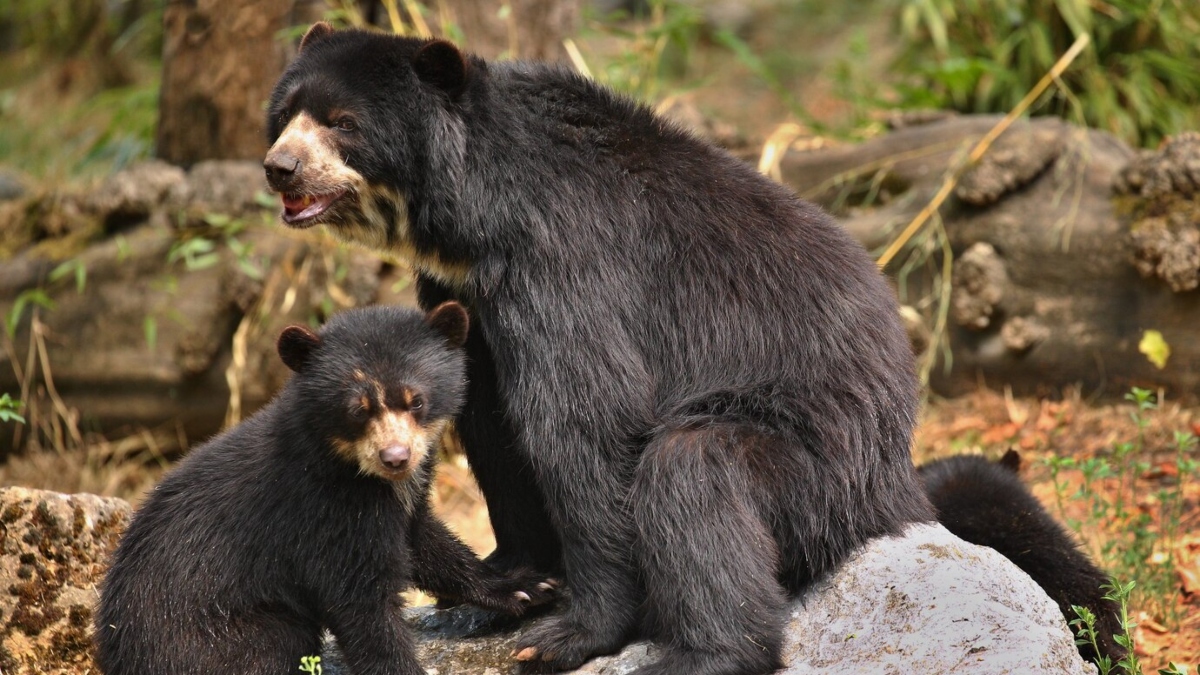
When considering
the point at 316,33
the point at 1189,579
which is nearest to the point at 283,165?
the point at 316,33

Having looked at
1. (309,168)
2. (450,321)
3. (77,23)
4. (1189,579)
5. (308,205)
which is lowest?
(1189,579)

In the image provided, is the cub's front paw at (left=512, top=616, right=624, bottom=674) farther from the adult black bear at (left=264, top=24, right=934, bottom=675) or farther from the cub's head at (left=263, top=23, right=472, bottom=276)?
the cub's head at (left=263, top=23, right=472, bottom=276)

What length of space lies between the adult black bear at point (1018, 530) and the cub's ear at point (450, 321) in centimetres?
262

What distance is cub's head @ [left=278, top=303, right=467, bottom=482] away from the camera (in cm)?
482

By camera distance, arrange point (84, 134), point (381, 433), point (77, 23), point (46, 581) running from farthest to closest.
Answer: point (77, 23) < point (84, 134) < point (46, 581) < point (381, 433)

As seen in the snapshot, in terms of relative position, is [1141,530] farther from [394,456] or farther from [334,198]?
[334,198]

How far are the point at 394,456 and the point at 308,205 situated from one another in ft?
4.42

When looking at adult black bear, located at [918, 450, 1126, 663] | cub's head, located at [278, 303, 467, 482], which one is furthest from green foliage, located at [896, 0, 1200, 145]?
cub's head, located at [278, 303, 467, 482]

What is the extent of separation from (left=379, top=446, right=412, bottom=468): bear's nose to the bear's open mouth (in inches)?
48.9

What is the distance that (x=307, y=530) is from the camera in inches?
191

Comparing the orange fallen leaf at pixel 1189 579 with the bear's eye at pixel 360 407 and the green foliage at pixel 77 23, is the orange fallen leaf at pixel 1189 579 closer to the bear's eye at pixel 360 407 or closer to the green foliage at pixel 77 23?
the bear's eye at pixel 360 407

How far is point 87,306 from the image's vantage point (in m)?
10.1

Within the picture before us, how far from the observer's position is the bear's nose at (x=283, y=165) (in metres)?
5.32

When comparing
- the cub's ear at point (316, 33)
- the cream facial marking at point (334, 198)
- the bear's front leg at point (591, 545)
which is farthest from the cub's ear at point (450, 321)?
the cub's ear at point (316, 33)
